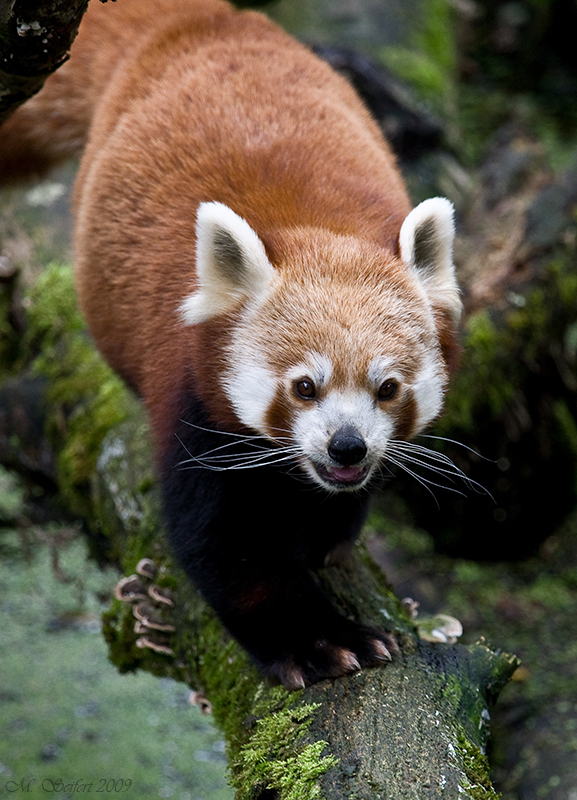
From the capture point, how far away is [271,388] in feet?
8.63

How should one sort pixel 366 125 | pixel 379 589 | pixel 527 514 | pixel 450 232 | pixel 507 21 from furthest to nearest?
pixel 507 21, pixel 527 514, pixel 366 125, pixel 379 589, pixel 450 232

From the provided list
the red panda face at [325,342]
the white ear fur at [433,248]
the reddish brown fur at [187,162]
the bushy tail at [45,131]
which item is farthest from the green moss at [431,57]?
the red panda face at [325,342]

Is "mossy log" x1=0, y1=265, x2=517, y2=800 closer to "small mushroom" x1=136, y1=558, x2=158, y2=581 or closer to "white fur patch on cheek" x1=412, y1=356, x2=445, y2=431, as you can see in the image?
"small mushroom" x1=136, y1=558, x2=158, y2=581

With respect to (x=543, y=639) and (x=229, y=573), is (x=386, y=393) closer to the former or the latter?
(x=229, y=573)

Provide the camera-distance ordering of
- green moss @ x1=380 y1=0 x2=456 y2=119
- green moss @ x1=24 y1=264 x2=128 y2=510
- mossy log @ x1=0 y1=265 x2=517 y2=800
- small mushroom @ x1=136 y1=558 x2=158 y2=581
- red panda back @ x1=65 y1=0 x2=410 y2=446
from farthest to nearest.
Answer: green moss @ x1=380 y1=0 x2=456 y2=119 < green moss @ x1=24 y1=264 x2=128 y2=510 < small mushroom @ x1=136 y1=558 x2=158 y2=581 < red panda back @ x1=65 y1=0 x2=410 y2=446 < mossy log @ x1=0 y1=265 x2=517 y2=800

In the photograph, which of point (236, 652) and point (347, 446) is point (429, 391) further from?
point (236, 652)

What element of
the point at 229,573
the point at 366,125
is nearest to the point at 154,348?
the point at 229,573

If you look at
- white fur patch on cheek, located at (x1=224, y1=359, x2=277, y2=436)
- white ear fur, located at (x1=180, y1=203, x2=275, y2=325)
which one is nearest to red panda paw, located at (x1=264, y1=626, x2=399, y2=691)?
white fur patch on cheek, located at (x1=224, y1=359, x2=277, y2=436)

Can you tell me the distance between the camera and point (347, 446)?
2.49m

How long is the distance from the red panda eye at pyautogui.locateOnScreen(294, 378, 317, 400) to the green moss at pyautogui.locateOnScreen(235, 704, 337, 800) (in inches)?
36.7

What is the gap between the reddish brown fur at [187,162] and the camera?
2.93 m

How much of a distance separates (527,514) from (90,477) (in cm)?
324

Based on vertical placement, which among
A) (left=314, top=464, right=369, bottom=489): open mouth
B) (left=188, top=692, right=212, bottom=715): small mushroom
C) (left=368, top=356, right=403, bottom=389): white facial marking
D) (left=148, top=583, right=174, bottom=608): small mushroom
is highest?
(left=368, top=356, right=403, bottom=389): white facial marking

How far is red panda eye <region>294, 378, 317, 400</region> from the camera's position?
2.56 meters
